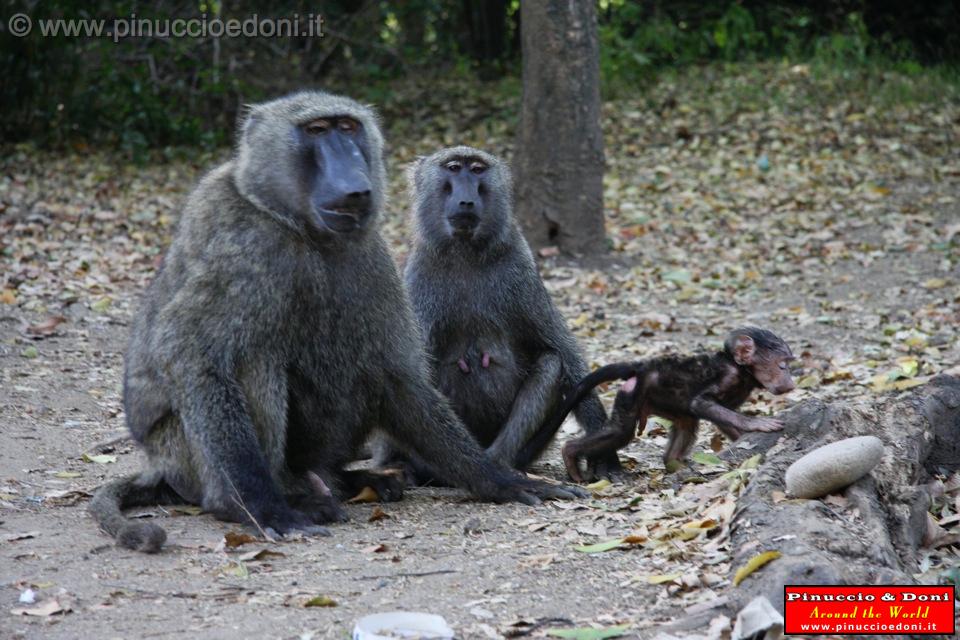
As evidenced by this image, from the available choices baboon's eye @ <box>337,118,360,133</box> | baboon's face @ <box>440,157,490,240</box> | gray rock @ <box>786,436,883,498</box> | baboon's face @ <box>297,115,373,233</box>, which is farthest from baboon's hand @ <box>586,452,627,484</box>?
baboon's eye @ <box>337,118,360,133</box>

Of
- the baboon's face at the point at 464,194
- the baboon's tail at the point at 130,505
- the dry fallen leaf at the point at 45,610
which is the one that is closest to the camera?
the dry fallen leaf at the point at 45,610

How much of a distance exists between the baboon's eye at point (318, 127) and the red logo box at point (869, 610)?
7.87 feet

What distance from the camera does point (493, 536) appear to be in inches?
169

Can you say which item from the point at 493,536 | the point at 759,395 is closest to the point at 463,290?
the point at 493,536

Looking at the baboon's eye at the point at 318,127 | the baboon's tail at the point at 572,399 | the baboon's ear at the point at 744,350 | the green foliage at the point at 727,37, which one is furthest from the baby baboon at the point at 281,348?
the green foliage at the point at 727,37

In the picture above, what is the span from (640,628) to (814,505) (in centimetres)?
90

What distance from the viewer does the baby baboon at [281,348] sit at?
4.33m

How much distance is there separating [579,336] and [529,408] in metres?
2.95

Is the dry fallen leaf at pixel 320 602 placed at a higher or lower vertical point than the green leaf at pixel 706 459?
higher

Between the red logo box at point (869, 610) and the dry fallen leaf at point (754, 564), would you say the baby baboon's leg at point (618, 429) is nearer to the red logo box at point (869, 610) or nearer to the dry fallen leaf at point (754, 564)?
the dry fallen leaf at point (754, 564)

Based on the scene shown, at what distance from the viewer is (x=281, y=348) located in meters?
4.45

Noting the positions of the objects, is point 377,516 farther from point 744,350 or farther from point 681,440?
point 744,350

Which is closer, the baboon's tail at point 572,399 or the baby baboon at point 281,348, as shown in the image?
the baby baboon at point 281,348

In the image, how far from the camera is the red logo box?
3.01 m
